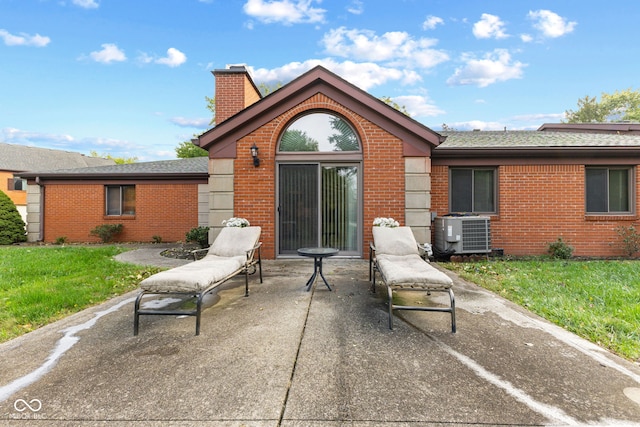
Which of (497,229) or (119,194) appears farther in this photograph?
(119,194)

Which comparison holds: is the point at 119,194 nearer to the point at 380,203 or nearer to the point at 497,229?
the point at 380,203

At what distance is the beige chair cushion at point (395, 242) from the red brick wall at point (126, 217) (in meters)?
8.79

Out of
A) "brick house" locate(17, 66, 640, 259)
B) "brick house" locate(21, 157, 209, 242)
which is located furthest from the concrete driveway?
"brick house" locate(21, 157, 209, 242)

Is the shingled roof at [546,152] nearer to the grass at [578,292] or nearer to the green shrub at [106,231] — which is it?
the grass at [578,292]

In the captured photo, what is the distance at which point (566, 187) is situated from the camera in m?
8.23

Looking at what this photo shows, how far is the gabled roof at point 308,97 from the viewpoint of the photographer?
721cm

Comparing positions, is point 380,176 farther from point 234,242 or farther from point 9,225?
point 9,225

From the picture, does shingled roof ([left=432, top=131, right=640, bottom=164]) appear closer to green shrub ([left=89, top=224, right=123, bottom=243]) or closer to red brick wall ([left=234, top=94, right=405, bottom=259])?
red brick wall ([left=234, top=94, right=405, bottom=259])

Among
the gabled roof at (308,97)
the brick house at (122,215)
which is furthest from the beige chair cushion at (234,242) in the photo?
the brick house at (122,215)

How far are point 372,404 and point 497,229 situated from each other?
25.6 ft

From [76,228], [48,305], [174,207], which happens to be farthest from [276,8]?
[48,305]

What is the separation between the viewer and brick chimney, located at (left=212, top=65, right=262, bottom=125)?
996cm

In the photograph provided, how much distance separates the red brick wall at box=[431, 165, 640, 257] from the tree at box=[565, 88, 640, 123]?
37.1 m

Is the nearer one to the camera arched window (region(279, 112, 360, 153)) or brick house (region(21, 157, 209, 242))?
arched window (region(279, 112, 360, 153))
